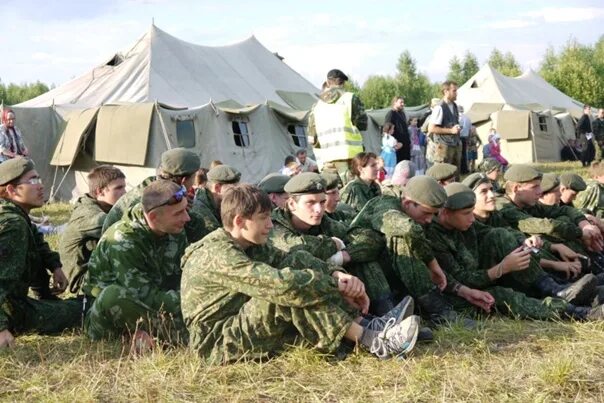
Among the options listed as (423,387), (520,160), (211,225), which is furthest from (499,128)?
(423,387)

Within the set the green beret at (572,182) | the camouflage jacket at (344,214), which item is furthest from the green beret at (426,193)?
the green beret at (572,182)

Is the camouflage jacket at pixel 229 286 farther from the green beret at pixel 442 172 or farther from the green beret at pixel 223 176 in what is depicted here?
the green beret at pixel 442 172

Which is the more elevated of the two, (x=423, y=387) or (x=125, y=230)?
(x=125, y=230)

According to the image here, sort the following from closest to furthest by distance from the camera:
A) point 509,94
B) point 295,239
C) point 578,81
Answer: point 295,239 < point 509,94 < point 578,81

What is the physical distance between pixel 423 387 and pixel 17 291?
8.85 ft

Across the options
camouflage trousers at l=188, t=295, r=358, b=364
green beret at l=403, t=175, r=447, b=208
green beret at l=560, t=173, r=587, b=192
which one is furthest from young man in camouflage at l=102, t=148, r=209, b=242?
green beret at l=560, t=173, r=587, b=192

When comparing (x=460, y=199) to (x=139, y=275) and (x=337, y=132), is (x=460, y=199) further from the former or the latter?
(x=337, y=132)

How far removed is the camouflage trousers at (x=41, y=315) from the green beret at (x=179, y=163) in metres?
1.19

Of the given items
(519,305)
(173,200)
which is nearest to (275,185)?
(173,200)

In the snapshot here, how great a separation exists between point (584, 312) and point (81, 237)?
355 centimetres

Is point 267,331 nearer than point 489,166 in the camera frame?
Yes

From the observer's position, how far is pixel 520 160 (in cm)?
2292

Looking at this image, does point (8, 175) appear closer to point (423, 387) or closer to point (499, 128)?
point (423, 387)

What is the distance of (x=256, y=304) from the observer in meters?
3.85
